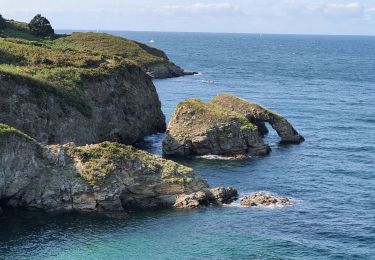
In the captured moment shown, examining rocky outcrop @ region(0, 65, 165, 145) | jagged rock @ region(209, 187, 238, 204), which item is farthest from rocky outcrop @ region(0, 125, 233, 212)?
rocky outcrop @ region(0, 65, 165, 145)

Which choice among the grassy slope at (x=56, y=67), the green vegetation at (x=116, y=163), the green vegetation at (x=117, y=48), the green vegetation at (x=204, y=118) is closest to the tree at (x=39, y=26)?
the green vegetation at (x=117, y=48)

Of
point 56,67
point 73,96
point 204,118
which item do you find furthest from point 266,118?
point 56,67

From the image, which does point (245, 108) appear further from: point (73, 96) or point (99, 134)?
point (73, 96)

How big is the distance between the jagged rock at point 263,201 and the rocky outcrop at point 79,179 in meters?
6.89

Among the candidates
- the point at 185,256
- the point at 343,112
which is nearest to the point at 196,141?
the point at 185,256

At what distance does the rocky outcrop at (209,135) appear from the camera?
83.6 meters

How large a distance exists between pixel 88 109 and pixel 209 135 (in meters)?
19.6

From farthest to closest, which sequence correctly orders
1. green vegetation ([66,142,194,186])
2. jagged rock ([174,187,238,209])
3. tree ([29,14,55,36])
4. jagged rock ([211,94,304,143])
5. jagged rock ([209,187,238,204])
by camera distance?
tree ([29,14,55,36]) < jagged rock ([211,94,304,143]) < jagged rock ([209,187,238,204]) < jagged rock ([174,187,238,209]) < green vegetation ([66,142,194,186])

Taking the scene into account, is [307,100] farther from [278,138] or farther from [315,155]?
[315,155]

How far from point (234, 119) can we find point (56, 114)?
2793 centimetres

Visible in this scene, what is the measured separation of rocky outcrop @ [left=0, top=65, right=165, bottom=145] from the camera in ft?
246

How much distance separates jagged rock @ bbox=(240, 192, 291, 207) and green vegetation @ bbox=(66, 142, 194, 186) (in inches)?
281

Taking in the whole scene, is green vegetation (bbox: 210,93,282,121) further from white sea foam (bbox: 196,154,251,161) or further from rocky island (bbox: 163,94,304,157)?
white sea foam (bbox: 196,154,251,161)

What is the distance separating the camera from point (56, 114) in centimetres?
7812
